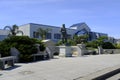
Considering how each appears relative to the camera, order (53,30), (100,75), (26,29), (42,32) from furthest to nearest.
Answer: (53,30)
(26,29)
(42,32)
(100,75)

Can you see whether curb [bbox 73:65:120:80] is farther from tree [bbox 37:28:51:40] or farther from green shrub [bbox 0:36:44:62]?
tree [bbox 37:28:51:40]

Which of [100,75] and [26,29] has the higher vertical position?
[26,29]

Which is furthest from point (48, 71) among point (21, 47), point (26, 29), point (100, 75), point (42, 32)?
point (26, 29)

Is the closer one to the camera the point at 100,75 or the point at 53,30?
the point at 100,75

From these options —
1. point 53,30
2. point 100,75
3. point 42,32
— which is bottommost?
point 100,75

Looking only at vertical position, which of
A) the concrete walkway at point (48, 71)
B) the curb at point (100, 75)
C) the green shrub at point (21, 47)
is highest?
the green shrub at point (21, 47)

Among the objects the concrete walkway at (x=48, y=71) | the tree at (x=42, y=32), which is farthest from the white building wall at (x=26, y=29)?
the concrete walkway at (x=48, y=71)

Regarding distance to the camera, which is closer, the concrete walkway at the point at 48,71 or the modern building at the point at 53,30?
the concrete walkway at the point at 48,71

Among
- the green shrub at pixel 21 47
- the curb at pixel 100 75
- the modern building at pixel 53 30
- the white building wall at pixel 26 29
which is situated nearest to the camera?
the curb at pixel 100 75

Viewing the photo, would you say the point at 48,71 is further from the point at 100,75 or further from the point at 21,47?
the point at 21,47

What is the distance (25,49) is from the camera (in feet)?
61.1

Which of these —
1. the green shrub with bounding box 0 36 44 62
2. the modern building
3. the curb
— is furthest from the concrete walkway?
the modern building

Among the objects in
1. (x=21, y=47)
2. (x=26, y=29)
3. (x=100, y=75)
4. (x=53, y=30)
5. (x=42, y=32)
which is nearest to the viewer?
(x=100, y=75)

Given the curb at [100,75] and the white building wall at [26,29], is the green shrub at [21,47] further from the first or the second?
the white building wall at [26,29]
